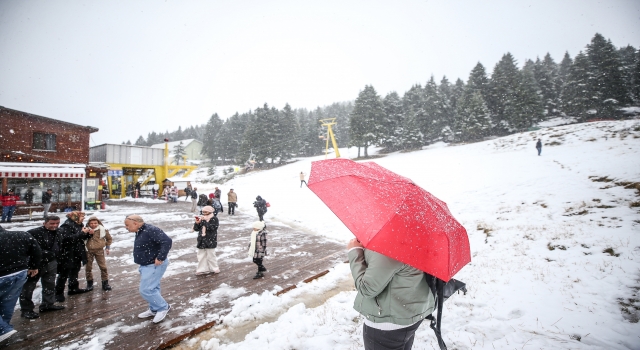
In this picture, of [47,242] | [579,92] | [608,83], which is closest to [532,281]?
[47,242]

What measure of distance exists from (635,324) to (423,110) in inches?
1813

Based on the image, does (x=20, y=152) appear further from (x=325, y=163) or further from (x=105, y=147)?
(x=325, y=163)

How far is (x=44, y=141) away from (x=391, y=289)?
28694mm

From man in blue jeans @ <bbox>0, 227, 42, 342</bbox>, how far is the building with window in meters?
17.6

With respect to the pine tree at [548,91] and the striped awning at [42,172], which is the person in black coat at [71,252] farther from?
the pine tree at [548,91]

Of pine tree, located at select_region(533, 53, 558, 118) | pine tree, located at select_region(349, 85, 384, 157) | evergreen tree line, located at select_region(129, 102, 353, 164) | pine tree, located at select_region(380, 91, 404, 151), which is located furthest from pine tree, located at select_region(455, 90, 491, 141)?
evergreen tree line, located at select_region(129, 102, 353, 164)

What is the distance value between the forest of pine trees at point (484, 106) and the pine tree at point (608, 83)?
0.31 ft

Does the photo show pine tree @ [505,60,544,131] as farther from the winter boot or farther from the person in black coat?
the person in black coat

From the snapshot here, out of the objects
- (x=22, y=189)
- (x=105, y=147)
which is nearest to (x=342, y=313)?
(x=22, y=189)

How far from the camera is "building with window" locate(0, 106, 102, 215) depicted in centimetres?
1625

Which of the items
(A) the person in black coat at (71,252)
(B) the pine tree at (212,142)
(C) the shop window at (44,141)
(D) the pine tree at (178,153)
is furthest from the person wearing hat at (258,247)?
(D) the pine tree at (178,153)

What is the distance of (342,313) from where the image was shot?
190 inches

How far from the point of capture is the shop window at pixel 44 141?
19156 mm

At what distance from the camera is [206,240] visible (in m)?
6.75
